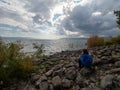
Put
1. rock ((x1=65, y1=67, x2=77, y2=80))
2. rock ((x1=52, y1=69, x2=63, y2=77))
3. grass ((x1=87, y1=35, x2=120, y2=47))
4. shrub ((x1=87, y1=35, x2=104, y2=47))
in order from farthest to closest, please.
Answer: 1. shrub ((x1=87, y1=35, x2=104, y2=47))
2. grass ((x1=87, y1=35, x2=120, y2=47))
3. rock ((x1=52, y1=69, x2=63, y2=77))
4. rock ((x1=65, y1=67, x2=77, y2=80))

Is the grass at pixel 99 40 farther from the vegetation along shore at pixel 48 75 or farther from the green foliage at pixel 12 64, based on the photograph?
the green foliage at pixel 12 64

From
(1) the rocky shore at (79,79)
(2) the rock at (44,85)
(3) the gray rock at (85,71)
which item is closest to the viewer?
(1) the rocky shore at (79,79)

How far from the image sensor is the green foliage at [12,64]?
376 inches

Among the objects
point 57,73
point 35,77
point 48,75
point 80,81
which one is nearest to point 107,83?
point 80,81

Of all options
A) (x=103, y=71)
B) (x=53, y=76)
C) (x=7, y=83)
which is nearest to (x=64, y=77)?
(x=53, y=76)

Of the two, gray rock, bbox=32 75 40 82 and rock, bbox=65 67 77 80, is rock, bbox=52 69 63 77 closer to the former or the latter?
rock, bbox=65 67 77 80

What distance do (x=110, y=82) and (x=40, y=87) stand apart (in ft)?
9.96

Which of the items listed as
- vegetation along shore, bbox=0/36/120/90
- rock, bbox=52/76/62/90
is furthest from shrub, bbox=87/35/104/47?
rock, bbox=52/76/62/90

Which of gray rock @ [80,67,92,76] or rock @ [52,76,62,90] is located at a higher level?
gray rock @ [80,67,92,76]

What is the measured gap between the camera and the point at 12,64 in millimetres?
9867

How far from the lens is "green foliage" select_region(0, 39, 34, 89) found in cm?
956

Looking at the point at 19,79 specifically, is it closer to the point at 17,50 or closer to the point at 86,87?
the point at 17,50

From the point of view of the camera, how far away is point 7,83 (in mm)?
9492

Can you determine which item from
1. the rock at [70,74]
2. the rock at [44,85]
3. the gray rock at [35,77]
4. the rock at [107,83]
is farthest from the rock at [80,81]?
the gray rock at [35,77]
